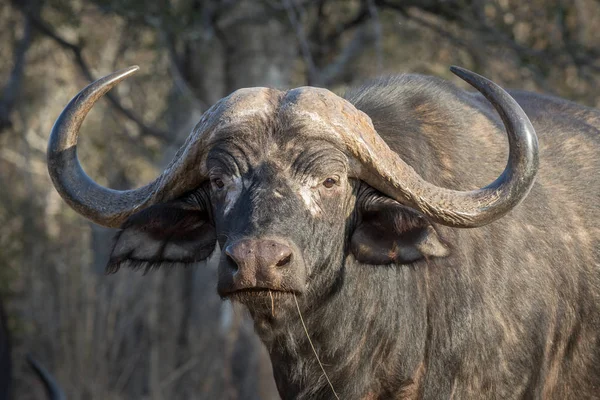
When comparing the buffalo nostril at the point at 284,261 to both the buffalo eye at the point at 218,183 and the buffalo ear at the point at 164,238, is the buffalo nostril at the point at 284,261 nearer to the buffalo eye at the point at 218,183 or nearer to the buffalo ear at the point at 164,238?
the buffalo eye at the point at 218,183

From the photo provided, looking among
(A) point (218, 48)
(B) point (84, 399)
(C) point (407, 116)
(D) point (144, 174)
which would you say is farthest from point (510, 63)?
(D) point (144, 174)

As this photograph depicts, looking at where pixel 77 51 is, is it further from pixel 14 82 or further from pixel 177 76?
pixel 177 76

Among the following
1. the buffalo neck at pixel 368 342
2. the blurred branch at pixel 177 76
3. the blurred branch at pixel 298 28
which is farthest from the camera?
the blurred branch at pixel 177 76

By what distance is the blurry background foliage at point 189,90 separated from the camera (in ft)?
32.8

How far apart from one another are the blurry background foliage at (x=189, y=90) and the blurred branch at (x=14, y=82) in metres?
0.01

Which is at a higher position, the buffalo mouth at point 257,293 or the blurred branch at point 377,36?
the blurred branch at point 377,36

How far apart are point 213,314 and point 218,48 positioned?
2.91 metres

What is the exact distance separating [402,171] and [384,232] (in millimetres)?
297

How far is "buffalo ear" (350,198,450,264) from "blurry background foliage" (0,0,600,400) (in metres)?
4.42

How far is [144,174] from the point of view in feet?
62.3

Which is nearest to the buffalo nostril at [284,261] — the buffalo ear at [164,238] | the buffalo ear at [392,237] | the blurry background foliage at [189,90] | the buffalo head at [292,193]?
the buffalo head at [292,193]

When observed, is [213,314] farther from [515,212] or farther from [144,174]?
[144,174]

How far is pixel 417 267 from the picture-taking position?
16.0 ft

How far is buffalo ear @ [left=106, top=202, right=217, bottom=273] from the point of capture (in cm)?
487
